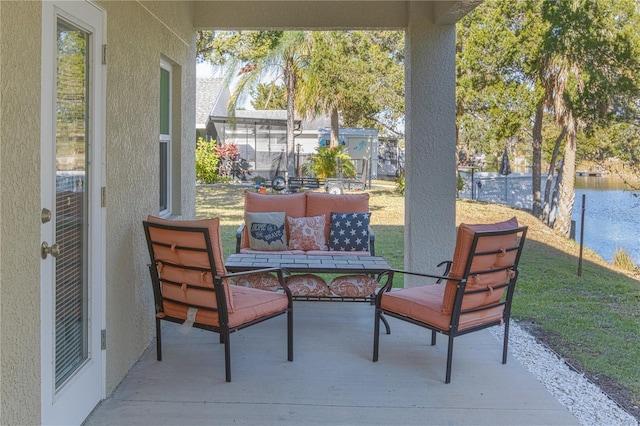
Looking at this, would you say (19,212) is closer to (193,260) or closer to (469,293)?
(193,260)

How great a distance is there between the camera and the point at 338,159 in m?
17.5

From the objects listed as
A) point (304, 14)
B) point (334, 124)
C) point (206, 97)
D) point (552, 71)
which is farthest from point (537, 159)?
point (206, 97)

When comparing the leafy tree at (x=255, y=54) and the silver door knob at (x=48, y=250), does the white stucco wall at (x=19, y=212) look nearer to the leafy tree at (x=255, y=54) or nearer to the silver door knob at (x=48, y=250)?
the silver door knob at (x=48, y=250)

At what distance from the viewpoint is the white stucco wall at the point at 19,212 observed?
2.36 m

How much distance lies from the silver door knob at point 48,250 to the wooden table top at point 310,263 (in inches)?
88.1

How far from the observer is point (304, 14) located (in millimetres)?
6254

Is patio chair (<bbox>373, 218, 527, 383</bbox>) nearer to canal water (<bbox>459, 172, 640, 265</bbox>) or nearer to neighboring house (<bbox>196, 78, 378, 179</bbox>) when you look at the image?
canal water (<bbox>459, 172, 640, 265</bbox>)

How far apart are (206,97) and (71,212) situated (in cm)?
2209

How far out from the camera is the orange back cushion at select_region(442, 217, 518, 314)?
13.0 ft

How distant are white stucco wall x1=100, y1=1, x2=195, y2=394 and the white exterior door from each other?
0.17 m

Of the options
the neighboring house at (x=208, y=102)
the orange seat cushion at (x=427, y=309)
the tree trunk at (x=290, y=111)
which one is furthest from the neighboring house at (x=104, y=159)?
the neighboring house at (x=208, y=102)

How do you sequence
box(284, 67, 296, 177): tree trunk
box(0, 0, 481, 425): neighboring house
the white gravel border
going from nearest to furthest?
box(0, 0, 481, 425): neighboring house, the white gravel border, box(284, 67, 296, 177): tree trunk

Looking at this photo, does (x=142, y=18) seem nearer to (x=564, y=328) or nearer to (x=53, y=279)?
(x=53, y=279)

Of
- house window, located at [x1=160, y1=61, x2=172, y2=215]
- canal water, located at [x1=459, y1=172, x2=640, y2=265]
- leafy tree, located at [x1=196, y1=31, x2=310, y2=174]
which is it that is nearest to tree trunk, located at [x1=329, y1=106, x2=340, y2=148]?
leafy tree, located at [x1=196, y1=31, x2=310, y2=174]
